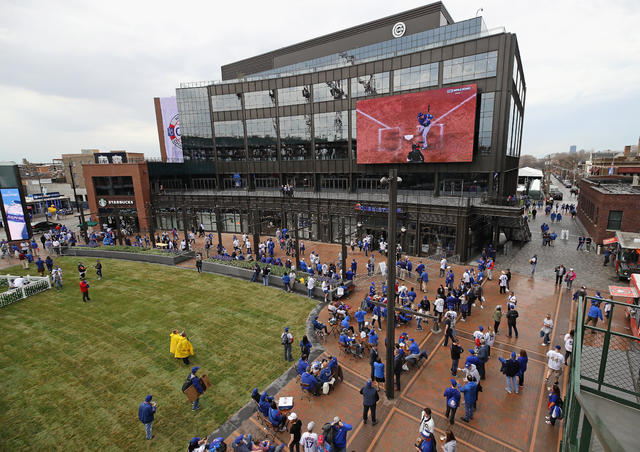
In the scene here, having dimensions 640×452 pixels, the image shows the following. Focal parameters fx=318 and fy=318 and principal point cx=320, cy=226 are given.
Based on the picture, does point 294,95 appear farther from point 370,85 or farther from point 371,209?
point 371,209

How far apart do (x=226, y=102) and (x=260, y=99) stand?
5838 millimetres

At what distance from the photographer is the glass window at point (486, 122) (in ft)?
96.3

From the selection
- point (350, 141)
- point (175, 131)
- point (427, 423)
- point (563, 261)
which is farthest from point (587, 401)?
point (175, 131)

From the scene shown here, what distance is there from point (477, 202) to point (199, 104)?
133 ft

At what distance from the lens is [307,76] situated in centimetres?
3941

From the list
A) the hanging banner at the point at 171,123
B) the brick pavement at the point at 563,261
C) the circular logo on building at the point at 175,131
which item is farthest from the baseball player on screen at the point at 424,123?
the circular logo on building at the point at 175,131

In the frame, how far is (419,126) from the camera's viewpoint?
1249 inches

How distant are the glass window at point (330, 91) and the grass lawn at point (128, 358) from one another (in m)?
25.6

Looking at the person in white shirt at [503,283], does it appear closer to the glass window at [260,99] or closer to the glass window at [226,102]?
the glass window at [260,99]

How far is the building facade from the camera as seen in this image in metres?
29.4

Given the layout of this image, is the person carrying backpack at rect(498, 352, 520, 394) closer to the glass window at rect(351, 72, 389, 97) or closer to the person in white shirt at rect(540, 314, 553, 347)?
the person in white shirt at rect(540, 314, 553, 347)

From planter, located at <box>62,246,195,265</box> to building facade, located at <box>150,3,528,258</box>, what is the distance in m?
4.70

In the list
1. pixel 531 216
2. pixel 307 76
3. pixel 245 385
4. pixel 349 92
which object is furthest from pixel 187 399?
pixel 531 216

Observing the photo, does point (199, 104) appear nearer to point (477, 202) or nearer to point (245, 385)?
point (477, 202)
